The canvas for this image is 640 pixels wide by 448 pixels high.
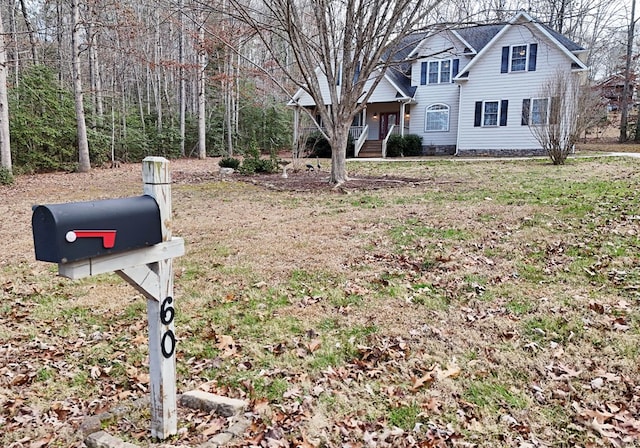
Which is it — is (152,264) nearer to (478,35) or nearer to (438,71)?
(438,71)

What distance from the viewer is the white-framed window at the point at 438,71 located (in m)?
21.9

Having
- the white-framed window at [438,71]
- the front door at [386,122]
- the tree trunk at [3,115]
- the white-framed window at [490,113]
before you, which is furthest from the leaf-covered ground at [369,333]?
the front door at [386,122]

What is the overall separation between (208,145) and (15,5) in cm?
1160

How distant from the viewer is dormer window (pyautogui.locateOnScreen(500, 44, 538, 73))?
63.0ft

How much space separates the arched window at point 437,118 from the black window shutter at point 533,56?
423 centimetres

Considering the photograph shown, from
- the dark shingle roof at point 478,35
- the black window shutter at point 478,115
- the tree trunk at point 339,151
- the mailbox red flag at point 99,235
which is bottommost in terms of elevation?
the mailbox red flag at point 99,235

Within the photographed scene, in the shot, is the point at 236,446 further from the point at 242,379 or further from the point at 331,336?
the point at 331,336

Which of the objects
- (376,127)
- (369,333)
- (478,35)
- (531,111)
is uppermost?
(478,35)

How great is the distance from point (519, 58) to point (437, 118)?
179 inches

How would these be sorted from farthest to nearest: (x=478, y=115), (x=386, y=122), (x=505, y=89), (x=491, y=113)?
(x=386, y=122) < (x=478, y=115) < (x=491, y=113) < (x=505, y=89)

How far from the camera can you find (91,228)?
5.73 ft

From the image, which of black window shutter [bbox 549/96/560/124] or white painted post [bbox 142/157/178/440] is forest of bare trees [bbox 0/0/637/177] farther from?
white painted post [bbox 142/157/178/440]

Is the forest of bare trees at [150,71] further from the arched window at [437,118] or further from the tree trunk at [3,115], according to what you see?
the arched window at [437,118]

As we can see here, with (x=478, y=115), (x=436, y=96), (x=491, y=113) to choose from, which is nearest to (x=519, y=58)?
(x=491, y=113)
